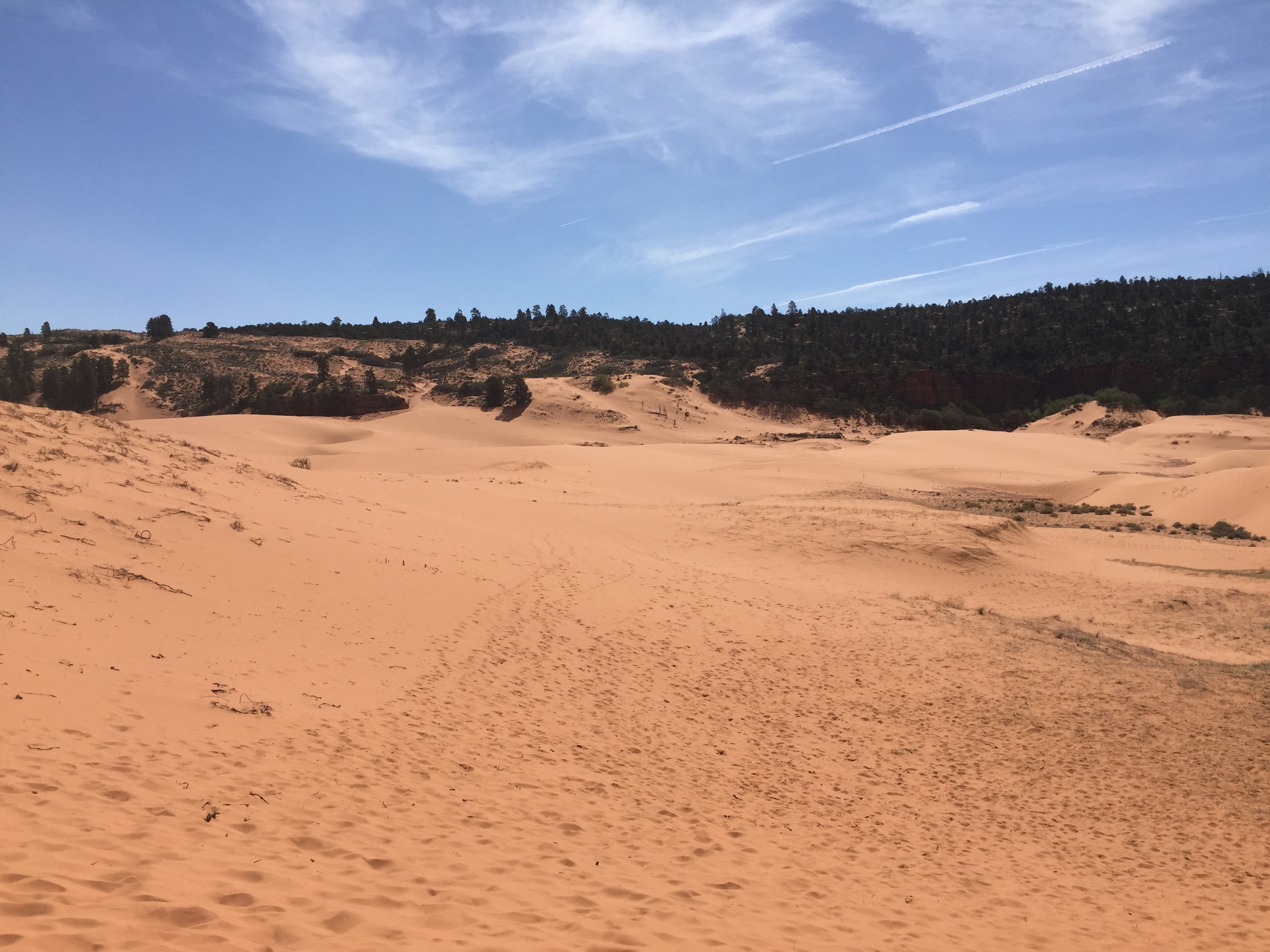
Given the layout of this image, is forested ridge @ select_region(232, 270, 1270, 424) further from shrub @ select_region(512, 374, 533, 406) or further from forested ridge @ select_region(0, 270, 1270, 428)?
shrub @ select_region(512, 374, 533, 406)

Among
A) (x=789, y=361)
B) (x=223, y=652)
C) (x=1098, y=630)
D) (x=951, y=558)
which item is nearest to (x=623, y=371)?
(x=789, y=361)

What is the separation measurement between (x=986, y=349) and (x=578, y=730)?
6676cm

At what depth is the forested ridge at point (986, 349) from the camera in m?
59.6

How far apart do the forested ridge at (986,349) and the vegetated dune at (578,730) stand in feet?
142

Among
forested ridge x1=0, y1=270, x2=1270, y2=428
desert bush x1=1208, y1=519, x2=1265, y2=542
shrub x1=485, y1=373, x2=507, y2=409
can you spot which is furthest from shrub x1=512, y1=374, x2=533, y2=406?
desert bush x1=1208, y1=519, x2=1265, y2=542

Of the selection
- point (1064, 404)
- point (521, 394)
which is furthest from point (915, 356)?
point (521, 394)

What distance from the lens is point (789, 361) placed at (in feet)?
208

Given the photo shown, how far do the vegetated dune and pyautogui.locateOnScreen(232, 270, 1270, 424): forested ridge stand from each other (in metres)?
43.4

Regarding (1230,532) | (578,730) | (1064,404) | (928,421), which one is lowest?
(578,730)

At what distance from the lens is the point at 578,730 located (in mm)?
8539

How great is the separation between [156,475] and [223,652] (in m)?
6.16

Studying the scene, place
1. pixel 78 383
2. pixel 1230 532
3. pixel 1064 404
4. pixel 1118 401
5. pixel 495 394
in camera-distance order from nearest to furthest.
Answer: pixel 1230 532 → pixel 78 383 → pixel 495 394 → pixel 1118 401 → pixel 1064 404

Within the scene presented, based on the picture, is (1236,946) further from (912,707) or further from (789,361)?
(789,361)

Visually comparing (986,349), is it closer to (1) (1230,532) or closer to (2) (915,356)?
(2) (915,356)
